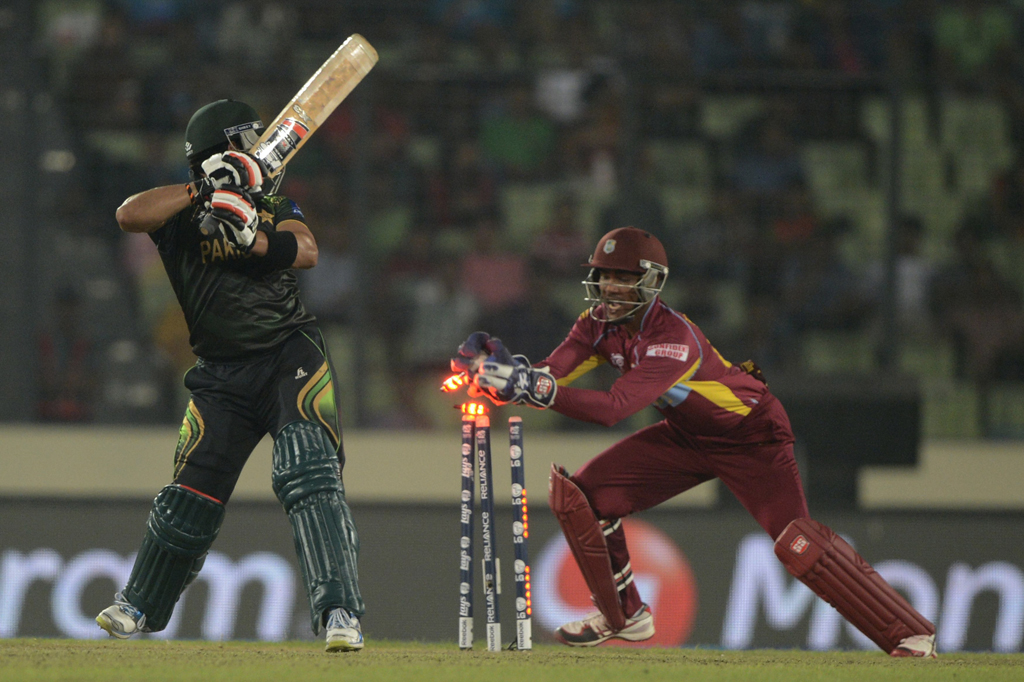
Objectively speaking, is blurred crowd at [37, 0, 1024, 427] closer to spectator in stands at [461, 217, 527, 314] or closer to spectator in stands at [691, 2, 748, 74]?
spectator in stands at [461, 217, 527, 314]

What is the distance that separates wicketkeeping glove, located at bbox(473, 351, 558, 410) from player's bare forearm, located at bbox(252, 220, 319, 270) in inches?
28.6

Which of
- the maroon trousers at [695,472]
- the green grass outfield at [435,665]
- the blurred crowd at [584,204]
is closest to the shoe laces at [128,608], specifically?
the green grass outfield at [435,665]

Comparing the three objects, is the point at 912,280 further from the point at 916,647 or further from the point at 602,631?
the point at 602,631

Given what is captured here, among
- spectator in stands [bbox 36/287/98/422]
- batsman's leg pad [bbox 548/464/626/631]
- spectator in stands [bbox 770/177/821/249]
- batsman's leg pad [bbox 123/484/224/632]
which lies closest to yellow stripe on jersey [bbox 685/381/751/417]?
batsman's leg pad [bbox 548/464/626/631]

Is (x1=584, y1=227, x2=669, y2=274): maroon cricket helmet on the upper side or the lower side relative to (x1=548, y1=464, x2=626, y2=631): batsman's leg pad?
upper

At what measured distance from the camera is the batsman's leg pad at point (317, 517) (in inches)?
177

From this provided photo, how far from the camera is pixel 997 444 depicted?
840 centimetres

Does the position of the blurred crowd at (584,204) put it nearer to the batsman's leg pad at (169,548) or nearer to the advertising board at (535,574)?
the advertising board at (535,574)

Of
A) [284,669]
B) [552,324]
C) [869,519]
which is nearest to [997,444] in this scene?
[869,519]

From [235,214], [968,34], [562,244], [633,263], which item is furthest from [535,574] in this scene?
[968,34]

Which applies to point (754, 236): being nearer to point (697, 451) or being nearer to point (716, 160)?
point (716, 160)

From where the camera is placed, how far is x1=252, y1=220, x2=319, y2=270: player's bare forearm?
462cm

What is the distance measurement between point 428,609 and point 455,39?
466 cm

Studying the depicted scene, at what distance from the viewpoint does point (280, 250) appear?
183 inches
